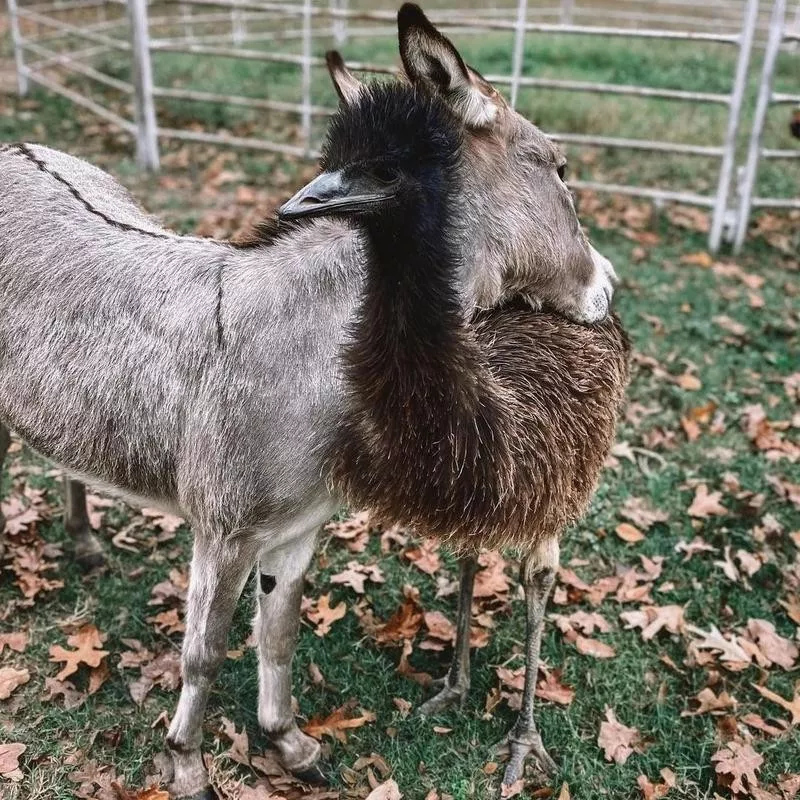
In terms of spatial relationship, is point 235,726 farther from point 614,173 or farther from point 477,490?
point 614,173

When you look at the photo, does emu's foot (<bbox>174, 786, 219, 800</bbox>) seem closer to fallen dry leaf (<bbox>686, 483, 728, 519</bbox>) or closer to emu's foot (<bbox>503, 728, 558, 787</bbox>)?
emu's foot (<bbox>503, 728, 558, 787</bbox>)

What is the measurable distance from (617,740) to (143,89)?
7.11m

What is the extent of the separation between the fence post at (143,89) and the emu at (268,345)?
18.8 feet

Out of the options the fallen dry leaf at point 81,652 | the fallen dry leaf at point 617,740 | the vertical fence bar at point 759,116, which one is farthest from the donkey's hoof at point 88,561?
the vertical fence bar at point 759,116

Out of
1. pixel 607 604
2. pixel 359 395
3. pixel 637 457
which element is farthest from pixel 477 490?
pixel 637 457

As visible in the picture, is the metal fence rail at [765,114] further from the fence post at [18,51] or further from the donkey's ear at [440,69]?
the fence post at [18,51]

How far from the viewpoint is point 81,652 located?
312 centimetres

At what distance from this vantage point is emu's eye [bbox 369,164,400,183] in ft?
6.33

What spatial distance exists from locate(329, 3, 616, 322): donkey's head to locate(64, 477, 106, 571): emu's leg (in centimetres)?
214

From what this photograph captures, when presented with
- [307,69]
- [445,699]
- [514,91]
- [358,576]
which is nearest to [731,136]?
[514,91]

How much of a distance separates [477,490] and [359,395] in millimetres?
396

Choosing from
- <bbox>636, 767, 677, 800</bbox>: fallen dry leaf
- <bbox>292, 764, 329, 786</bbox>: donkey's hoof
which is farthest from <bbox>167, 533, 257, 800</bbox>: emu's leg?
<bbox>636, 767, 677, 800</bbox>: fallen dry leaf

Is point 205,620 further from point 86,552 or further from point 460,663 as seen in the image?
point 86,552

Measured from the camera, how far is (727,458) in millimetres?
4422
